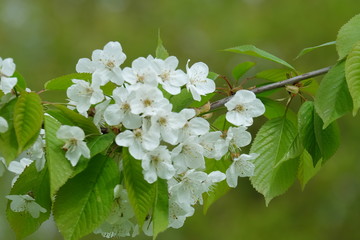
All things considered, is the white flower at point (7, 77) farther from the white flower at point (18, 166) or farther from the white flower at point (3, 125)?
the white flower at point (18, 166)

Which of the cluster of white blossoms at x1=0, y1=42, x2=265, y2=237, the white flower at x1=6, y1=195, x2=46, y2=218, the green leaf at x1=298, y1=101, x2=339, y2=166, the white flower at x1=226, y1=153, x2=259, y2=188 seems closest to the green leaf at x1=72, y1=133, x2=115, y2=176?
the cluster of white blossoms at x1=0, y1=42, x2=265, y2=237

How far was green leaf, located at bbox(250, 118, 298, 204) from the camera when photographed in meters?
1.07

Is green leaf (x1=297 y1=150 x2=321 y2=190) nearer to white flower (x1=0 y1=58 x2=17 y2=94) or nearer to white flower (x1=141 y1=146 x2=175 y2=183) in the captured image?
white flower (x1=141 y1=146 x2=175 y2=183)

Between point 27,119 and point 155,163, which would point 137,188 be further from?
point 27,119

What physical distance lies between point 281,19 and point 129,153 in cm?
733

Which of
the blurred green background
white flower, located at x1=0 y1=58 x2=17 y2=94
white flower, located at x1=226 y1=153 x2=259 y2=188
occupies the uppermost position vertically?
white flower, located at x1=0 y1=58 x2=17 y2=94

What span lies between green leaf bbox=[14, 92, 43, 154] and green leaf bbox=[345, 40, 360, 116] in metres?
0.48

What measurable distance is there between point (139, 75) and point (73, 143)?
0.14m

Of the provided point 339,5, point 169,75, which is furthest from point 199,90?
point 339,5

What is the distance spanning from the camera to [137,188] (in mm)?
940

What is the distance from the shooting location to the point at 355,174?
6.36m

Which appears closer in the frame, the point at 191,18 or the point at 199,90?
the point at 199,90

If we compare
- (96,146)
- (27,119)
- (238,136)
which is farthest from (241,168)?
(27,119)

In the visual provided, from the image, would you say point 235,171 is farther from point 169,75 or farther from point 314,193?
point 314,193
